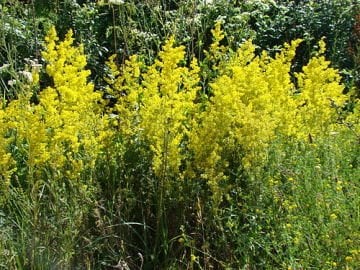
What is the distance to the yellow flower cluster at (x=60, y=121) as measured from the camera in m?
3.44

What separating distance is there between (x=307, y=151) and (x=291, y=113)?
0.26 metres

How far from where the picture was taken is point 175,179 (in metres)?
3.68

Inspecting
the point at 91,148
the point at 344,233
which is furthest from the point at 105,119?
the point at 344,233

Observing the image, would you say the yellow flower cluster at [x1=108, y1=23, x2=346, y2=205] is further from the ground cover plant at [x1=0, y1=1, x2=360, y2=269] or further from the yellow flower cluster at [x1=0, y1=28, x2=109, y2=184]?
the yellow flower cluster at [x1=0, y1=28, x2=109, y2=184]

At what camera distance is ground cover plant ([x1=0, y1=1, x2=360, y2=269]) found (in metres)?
3.35

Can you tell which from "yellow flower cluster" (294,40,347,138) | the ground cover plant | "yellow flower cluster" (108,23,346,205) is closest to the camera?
the ground cover plant

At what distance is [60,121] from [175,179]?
65cm

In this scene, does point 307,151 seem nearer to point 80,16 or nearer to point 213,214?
point 213,214

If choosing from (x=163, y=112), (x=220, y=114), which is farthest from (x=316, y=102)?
(x=163, y=112)

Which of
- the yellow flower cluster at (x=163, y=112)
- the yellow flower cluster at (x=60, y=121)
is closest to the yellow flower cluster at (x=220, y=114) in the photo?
the yellow flower cluster at (x=163, y=112)

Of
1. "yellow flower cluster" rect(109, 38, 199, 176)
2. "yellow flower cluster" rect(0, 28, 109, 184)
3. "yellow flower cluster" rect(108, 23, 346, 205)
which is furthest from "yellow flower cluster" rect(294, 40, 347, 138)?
"yellow flower cluster" rect(0, 28, 109, 184)

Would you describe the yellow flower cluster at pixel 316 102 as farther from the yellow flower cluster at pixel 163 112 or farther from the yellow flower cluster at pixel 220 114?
the yellow flower cluster at pixel 163 112

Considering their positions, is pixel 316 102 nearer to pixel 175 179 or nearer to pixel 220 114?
pixel 220 114

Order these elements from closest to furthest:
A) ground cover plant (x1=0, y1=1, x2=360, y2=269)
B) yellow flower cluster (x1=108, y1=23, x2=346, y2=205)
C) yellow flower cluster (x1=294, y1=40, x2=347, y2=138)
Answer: ground cover plant (x1=0, y1=1, x2=360, y2=269) → yellow flower cluster (x1=108, y1=23, x2=346, y2=205) → yellow flower cluster (x1=294, y1=40, x2=347, y2=138)
